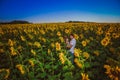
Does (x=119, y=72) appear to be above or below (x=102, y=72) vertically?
above

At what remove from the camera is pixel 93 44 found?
991 cm

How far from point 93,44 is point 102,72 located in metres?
3.11

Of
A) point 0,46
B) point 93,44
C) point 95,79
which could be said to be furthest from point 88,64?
point 0,46

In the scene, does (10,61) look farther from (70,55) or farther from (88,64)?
(88,64)

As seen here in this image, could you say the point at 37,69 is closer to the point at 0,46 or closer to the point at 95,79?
the point at 95,79

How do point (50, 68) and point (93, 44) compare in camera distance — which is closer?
point (50, 68)

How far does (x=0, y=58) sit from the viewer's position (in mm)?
9188

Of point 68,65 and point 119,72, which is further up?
point 119,72

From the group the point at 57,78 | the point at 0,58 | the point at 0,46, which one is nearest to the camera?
the point at 57,78

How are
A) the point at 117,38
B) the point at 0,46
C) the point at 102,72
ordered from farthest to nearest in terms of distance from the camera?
1. the point at 117,38
2. the point at 0,46
3. the point at 102,72

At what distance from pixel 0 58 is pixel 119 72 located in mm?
6037

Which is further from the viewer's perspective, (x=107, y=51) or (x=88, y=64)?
(x=107, y=51)

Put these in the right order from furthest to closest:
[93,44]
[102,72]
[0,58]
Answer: [93,44] < [0,58] < [102,72]

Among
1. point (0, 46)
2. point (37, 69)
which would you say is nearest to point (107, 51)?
point (37, 69)
